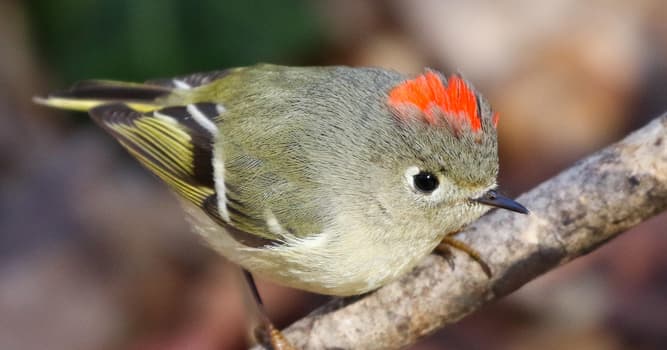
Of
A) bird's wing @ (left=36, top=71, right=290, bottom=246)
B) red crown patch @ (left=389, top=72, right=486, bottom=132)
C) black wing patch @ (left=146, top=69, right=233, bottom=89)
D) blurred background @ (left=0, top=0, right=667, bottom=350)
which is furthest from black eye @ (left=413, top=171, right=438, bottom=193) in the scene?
blurred background @ (left=0, top=0, right=667, bottom=350)

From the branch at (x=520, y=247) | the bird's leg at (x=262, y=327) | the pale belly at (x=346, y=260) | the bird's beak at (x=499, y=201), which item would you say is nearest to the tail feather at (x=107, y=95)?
the bird's leg at (x=262, y=327)

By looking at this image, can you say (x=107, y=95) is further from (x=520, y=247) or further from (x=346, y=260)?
(x=520, y=247)

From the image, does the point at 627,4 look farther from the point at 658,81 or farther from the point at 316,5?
the point at 316,5

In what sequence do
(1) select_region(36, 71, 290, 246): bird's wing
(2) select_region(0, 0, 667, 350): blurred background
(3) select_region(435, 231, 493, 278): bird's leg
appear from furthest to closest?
(2) select_region(0, 0, 667, 350): blurred background → (1) select_region(36, 71, 290, 246): bird's wing → (3) select_region(435, 231, 493, 278): bird's leg

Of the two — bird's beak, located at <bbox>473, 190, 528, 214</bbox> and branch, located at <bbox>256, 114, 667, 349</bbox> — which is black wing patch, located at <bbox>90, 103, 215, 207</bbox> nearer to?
branch, located at <bbox>256, 114, 667, 349</bbox>

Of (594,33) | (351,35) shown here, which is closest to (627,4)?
(594,33)

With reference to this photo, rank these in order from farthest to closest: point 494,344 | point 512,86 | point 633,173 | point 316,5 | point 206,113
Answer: point 512,86
point 316,5
point 494,344
point 206,113
point 633,173
